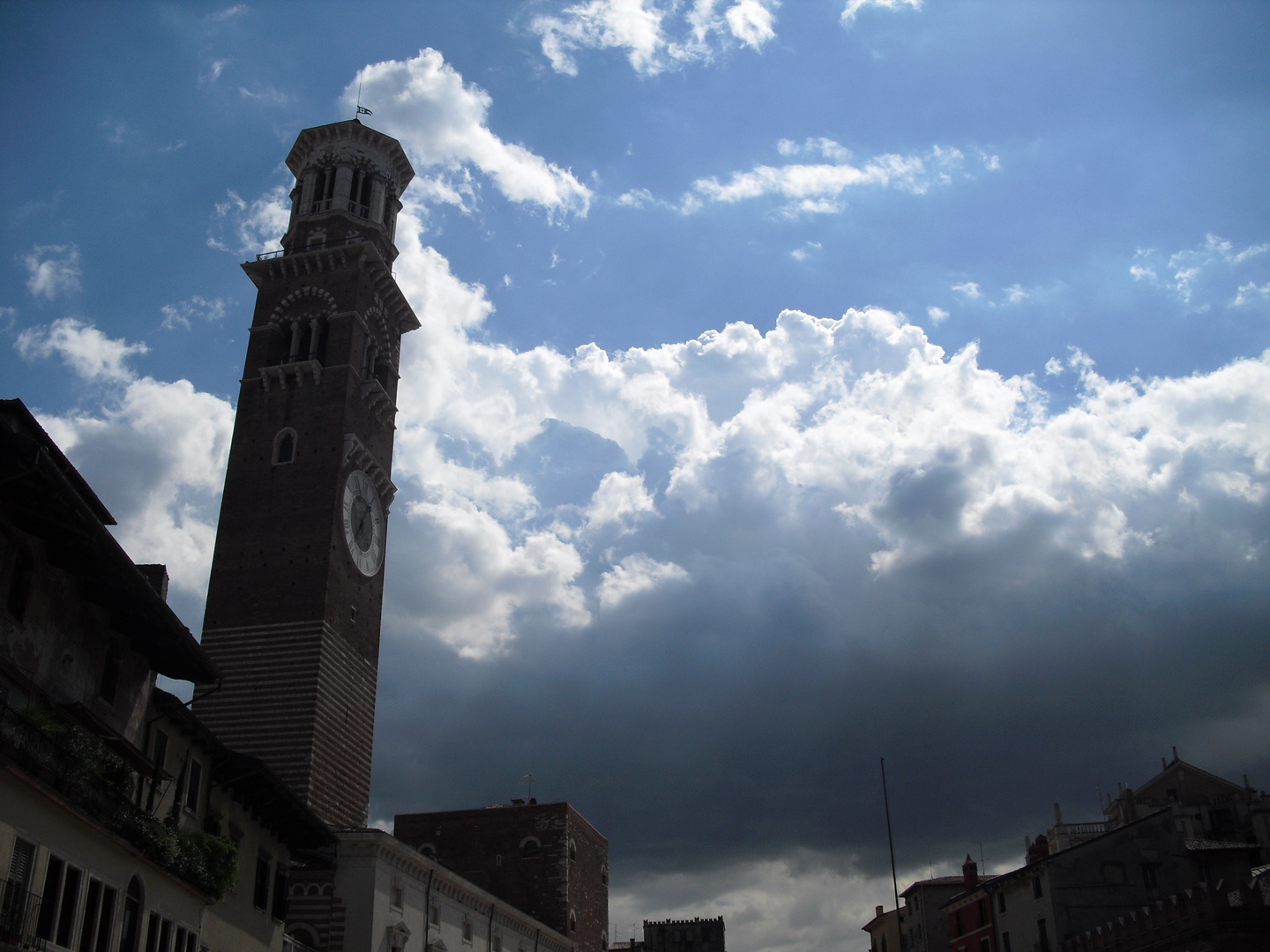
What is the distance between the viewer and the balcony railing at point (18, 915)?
1521 cm

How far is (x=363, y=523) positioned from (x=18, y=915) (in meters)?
36.6

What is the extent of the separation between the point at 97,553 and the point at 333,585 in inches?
1134

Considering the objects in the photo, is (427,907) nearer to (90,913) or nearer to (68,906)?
(90,913)

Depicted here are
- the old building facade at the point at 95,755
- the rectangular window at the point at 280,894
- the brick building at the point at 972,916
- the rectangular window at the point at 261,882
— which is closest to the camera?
the old building facade at the point at 95,755

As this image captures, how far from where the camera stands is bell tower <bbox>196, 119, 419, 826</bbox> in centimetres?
4472

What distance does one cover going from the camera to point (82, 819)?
17.2 metres

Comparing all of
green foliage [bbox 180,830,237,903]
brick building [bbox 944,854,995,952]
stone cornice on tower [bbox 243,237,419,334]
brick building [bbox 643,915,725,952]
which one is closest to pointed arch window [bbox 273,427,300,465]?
stone cornice on tower [bbox 243,237,419,334]

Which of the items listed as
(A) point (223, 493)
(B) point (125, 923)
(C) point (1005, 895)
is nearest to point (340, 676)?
(A) point (223, 493)

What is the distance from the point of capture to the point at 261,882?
88.2 ft

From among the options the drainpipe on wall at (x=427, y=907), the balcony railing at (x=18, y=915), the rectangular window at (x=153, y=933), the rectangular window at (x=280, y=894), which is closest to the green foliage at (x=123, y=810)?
the rectangular window at (x=153, y=933)

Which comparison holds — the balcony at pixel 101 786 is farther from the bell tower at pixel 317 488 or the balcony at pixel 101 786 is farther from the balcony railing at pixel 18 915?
the bell tower at pixel 317 488

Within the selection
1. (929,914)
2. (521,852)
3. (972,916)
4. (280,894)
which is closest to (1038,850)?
(972,916)

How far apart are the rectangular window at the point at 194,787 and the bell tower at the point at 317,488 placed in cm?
1858

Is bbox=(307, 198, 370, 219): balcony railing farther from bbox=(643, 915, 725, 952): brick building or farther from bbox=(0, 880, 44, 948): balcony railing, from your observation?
bbox=(643, 915, 725, 952): brick building
